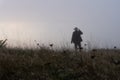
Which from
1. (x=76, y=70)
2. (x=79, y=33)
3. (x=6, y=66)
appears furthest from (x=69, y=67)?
(x=79, y=33)

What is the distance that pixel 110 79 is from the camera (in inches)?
335

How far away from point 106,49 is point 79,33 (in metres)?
6.22

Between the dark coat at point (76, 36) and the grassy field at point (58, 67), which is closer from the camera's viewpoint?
the grassy field at point (58, 67)

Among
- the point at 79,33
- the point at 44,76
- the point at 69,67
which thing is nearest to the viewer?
the point at 44,76

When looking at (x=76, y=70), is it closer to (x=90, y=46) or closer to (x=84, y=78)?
(x=84, y=78)

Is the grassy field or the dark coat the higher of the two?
the dark coat

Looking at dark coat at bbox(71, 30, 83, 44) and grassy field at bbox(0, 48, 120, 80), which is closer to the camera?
grassy field at bbox(0, 48, 120, 80)

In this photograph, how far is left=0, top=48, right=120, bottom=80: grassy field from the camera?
8562 millimetres

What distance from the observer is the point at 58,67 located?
354 inches

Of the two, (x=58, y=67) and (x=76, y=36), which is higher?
(x=76, y=36)

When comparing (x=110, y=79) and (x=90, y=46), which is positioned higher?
(x=90, y=46)

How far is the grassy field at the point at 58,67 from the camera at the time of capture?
856 centimetres

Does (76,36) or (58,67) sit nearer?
(58,67)

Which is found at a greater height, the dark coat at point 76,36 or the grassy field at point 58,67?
the dark coat at point 76,36
